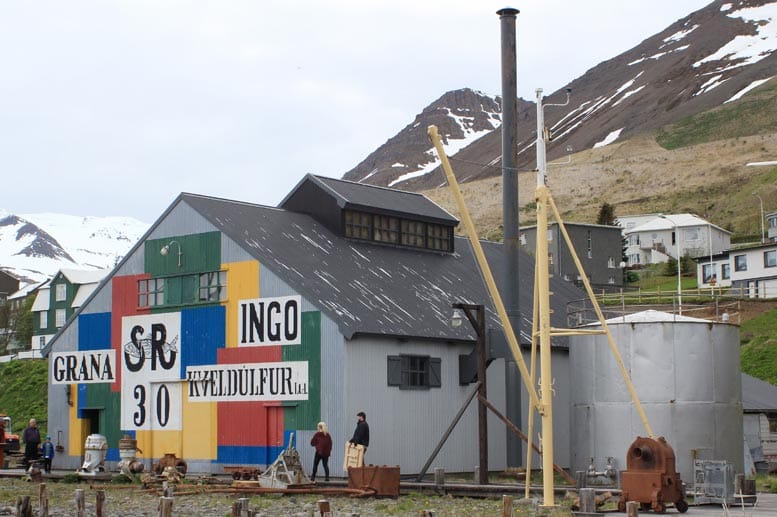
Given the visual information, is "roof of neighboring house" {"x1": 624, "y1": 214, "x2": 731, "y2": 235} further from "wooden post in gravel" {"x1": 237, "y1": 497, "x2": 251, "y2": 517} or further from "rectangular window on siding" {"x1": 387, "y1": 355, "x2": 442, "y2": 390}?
"wooden post in gravel" {"x1": 237, "y1": 497, "x2": 251, "y2": 517}

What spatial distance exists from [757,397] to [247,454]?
20345 mm

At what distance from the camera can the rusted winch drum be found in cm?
2536

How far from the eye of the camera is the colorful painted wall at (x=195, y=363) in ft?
124

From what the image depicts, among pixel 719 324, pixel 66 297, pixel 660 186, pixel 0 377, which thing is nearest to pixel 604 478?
pixel 719 324

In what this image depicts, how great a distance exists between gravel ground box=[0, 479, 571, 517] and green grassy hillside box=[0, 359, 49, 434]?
1539 inches

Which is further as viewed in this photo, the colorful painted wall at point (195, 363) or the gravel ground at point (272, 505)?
the colorful painted wall at point (195, 363)

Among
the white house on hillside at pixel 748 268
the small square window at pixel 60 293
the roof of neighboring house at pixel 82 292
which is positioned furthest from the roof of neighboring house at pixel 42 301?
the white house on hillside at pixel 748 268

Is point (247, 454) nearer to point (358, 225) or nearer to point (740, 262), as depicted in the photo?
point (358, 225)

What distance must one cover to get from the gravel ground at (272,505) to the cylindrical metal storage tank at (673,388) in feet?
21.5

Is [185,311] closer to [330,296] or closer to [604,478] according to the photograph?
[330,296]

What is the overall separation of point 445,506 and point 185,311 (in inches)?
652

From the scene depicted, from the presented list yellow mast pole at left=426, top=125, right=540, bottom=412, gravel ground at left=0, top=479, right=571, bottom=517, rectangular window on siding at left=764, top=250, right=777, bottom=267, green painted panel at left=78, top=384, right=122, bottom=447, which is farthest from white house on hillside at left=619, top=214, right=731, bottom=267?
yellow mast pole at left=426, top=125, right=540, bottom=412

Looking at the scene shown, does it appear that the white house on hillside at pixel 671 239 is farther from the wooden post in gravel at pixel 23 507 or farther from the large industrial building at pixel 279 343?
the wooden post in gravel at pixel 23 507

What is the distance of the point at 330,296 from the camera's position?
1515 inches
